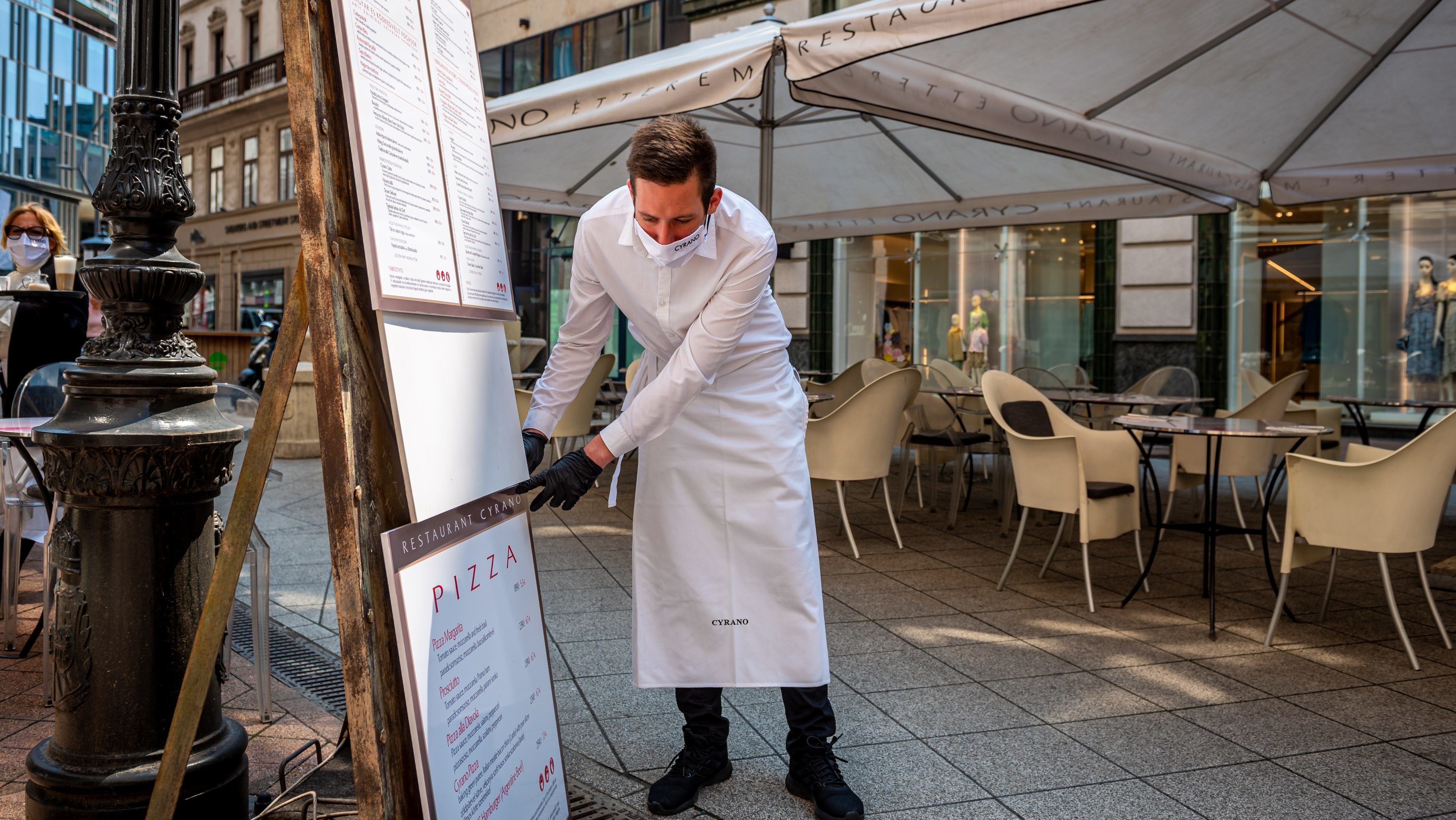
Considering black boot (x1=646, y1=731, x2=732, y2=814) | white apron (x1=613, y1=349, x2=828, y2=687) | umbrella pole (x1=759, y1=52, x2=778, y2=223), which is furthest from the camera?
umbrella pole (x1=759, y1=52, x2=778, y2=223)

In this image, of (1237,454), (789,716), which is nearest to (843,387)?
(1237,454)

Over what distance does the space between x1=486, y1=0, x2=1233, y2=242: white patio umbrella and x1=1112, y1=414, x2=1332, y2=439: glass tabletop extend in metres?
1.49

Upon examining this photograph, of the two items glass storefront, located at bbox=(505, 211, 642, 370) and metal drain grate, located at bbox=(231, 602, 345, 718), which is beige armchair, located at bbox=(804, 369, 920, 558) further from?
glass storefront, located at bbox=(505, 211, 642, 370)

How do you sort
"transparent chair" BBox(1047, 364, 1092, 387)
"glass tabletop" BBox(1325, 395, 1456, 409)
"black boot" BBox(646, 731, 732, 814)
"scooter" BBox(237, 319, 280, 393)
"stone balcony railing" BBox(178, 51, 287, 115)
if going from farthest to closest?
"stone balcony railing" BBox(178, 51, 287, 115)
"scooter" BBox(237, 319, 280, 393)
"transparent chair" BBox(1047, 364, 1092, 387)
"glass tabletop" BBox(1325, 395, 1456, 409)
"black boot" BBox(646, 731, 732, 814)

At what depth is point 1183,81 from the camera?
207 inches

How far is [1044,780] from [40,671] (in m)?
3.43

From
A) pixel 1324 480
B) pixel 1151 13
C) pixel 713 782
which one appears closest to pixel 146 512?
pixel 713 782

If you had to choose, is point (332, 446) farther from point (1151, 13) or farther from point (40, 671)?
point (1151, 13)

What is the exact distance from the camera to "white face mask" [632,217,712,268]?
2.38 metres

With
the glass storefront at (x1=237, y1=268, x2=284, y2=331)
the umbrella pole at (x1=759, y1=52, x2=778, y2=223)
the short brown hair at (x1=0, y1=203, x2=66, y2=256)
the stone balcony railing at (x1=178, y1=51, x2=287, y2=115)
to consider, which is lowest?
the short brown hair at (x1=0, y1=203, x2=66, y2=256)

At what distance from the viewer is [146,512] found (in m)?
2.16

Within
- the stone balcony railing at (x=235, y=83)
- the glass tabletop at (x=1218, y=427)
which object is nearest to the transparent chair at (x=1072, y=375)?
the glass tabletop at (x=1218, y=427)

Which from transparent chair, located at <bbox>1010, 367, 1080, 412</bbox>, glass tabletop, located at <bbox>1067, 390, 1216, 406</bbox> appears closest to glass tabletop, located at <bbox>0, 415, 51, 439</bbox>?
transparent chair, located at <bbox>1010, 367, 1080, 412</bbox>

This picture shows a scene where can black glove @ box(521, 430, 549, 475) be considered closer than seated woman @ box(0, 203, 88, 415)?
Yes
